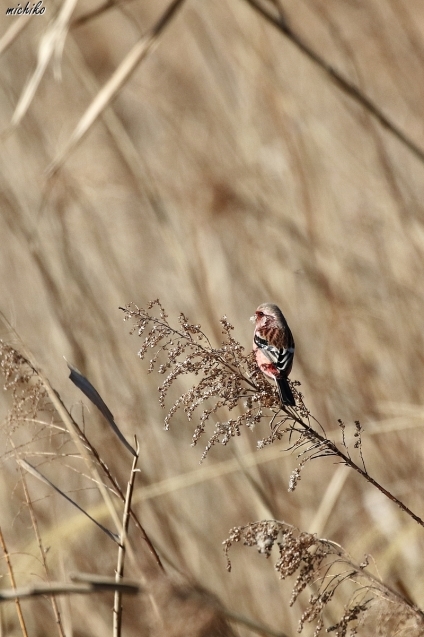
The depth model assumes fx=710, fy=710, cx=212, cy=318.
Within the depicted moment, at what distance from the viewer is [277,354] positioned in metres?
1.56

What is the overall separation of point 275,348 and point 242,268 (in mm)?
1649

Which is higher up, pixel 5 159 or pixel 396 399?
pixel 5 159

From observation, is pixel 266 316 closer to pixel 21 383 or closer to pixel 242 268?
pixel 21 383

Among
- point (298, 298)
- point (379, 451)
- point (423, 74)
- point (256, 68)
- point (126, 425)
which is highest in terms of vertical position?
point (256, 68)

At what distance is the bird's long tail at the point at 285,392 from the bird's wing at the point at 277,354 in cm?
11

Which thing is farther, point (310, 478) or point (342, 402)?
point (310, 478)

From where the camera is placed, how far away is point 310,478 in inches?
126

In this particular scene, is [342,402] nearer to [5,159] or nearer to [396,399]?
[396,399]

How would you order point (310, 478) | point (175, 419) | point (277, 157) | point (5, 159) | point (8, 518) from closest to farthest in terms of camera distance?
point (8, 518) < point (5, 159) < point (175, 419) < point (310, 478) < point (277, 157)

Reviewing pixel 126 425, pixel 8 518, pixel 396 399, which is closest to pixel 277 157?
pixel 396 399

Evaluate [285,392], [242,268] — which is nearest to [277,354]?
[285,392]

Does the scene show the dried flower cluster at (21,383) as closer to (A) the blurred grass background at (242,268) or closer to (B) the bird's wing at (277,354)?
(B) the bird's wing at (277,354)

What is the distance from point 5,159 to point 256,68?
3.31 ft

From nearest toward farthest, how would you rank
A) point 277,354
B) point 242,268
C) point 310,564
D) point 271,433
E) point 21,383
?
point 310,564, point 271,433, point 21,383, point 277,354, point 242,268
